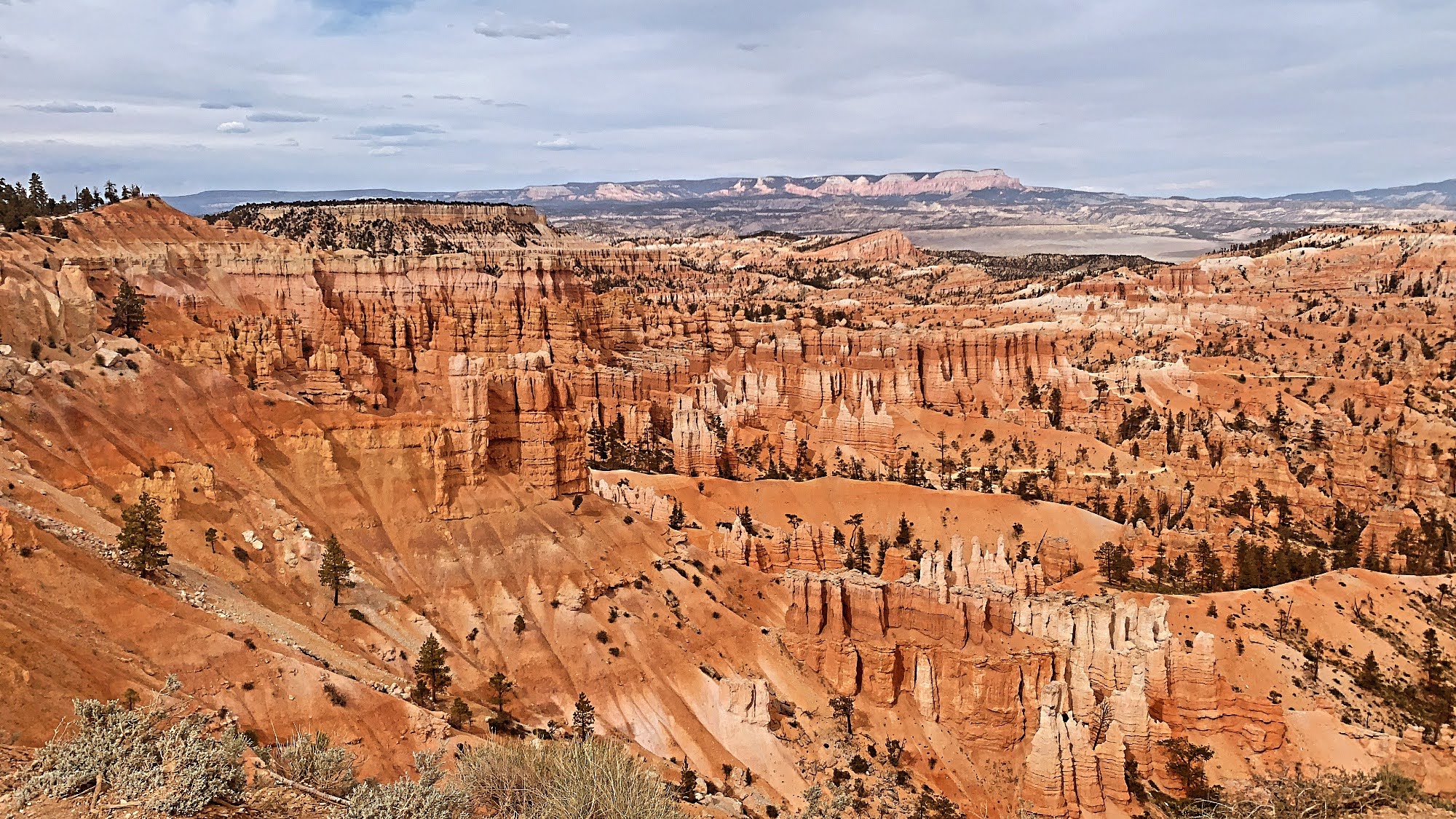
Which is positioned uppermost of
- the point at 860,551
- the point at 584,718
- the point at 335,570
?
the point at 335,570

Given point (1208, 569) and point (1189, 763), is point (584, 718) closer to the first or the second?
point (1189, 763)

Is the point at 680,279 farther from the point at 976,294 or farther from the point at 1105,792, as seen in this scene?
the point at 1105,792

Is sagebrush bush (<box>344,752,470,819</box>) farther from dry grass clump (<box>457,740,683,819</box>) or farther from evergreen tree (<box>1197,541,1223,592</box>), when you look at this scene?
evergreen tree (<box>1197,541,1223,592</box>)

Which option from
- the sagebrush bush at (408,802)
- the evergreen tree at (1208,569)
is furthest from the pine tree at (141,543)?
the evergreen tree at (1208,569)

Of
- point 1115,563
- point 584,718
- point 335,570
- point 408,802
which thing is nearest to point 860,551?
point 1115,563

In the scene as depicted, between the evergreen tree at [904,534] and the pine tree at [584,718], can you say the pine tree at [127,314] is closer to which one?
the pine tree at [584,718]

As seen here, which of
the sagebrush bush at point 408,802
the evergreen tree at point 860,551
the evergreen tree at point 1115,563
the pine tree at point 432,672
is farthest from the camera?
the evergreen tree at point 860,551

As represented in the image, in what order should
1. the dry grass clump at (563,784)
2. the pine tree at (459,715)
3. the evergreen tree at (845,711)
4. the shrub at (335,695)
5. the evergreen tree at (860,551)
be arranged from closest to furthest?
the dry grass clump at (563,784), the shrub at (335,695), the pine tree at (459,715), the evergreen tree at (845,711), the evergreen tree at (860,551)
